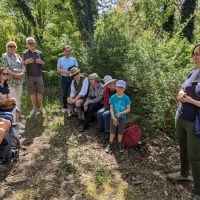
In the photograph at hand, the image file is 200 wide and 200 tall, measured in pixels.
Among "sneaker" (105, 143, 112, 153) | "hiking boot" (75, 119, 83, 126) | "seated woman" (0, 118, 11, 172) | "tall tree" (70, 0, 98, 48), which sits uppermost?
"tall tree" (70, 0, 98, 48)

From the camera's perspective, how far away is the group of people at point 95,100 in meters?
2.76

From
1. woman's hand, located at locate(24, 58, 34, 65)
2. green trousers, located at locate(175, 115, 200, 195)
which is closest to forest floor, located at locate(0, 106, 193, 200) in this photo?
green trousers, located at locate(175, 115, 200, 195)

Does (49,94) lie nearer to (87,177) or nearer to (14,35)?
(14,35)

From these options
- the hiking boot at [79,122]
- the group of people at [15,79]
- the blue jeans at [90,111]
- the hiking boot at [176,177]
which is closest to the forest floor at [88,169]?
the hiking boot at [176,177]

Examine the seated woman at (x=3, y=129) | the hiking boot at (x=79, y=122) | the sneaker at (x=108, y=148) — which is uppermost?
the seated woman at (x=3, y=129)

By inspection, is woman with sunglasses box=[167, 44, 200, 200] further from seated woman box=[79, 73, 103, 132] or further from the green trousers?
seated woman box=[79, 73, 103, 132]

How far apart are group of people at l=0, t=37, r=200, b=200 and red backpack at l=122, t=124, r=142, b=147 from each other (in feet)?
0.39

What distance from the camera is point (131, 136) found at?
166 inches

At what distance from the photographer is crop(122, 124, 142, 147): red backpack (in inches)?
167

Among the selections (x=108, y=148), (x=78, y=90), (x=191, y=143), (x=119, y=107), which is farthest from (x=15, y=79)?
(x=191, y=143)

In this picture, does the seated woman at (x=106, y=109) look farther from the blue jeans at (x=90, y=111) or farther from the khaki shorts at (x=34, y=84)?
the khaki shorts at (x=34, y=84)

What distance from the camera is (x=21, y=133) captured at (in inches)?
190

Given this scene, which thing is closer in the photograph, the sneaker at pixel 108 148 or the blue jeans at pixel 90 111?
the sneaker at pixel 108 148

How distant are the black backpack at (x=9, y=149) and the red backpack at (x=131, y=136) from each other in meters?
2.07
